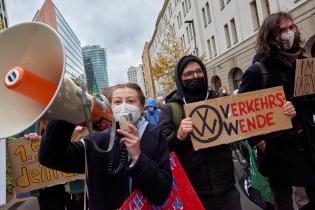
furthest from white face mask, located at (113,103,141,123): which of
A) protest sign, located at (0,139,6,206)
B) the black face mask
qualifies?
protest sign, located at (0,139,6,206)

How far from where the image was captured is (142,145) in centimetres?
190

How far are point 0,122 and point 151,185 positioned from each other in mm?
700

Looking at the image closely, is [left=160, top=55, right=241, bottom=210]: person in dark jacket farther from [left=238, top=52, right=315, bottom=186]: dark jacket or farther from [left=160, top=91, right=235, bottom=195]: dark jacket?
[left=238, top=52, right=315, bottom=186]: dark jacket

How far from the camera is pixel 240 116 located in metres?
2.84

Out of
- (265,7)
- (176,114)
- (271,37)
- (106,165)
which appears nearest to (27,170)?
(176,114)

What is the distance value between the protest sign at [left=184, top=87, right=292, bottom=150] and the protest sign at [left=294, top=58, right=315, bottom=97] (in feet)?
0.41

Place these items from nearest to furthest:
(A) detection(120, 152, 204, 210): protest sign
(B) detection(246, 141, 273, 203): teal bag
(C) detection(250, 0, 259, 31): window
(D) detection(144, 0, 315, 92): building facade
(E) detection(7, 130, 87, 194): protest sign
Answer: (A) detection(120, 152, 204, 210): protest sign → (B) detection(246, 141, 273, 203): teal bag → (E) detection(7, 130, 87, 194): protest sign → (D) detection(144, 0, 315, 92): building facade → (C) detection(250, 0, 259, 31): window

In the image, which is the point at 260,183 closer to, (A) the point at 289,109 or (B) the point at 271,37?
(A) the point at 289,109

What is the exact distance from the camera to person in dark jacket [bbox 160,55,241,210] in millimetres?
2623

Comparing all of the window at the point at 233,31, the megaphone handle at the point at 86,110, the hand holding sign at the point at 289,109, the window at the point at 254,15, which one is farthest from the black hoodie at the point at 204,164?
the window at the point at 233,31

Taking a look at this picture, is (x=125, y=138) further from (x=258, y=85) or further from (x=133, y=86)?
(x=258, y=85)

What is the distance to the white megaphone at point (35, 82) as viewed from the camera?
1351 mm

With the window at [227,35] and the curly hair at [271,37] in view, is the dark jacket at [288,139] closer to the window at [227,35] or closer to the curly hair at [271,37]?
the curly hair at [271,37]

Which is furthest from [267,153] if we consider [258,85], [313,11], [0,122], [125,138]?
[313,11]
